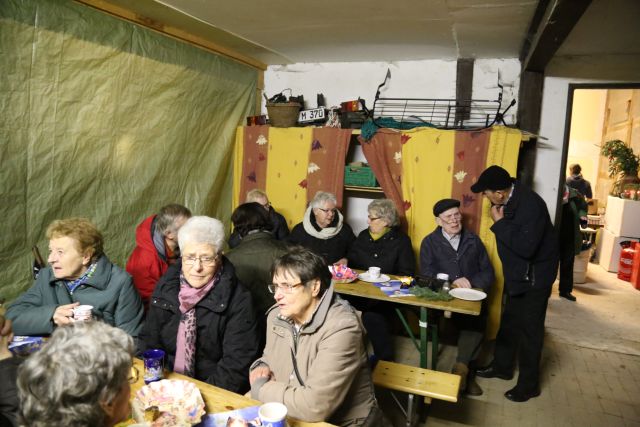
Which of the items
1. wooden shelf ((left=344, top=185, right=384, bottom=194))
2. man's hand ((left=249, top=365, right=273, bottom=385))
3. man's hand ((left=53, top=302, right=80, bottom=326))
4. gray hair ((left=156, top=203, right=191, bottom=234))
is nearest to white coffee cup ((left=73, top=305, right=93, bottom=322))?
man's hand ((left=53, top=302, right=80, bottom=326))

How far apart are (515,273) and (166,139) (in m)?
3.24

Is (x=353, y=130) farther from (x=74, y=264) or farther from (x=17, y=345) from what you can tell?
(x=17, y=345)

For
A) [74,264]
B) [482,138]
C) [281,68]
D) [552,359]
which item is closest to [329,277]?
[74,264]

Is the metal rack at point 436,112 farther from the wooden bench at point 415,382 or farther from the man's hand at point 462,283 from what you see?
the wooden bench at point 415,382

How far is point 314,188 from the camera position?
16.2 ft

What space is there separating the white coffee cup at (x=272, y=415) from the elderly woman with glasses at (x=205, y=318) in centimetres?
67

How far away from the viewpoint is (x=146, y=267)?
2.83m

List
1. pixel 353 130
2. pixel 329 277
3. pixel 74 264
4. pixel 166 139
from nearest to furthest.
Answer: pixel 329 277
pixel 74 264
pixel 166 139
pixel 353 130

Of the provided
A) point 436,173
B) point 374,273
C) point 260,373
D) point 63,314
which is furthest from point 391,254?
point 63,314

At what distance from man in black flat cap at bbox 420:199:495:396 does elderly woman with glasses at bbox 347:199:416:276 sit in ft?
0.52

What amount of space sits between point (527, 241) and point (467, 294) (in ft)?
1.88

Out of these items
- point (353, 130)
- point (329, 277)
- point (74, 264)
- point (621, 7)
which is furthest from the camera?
point (353, 130)

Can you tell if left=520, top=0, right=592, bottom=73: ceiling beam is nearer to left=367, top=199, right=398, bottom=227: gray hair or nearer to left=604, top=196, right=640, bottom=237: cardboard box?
left=367, top=199, right=398, bottom=227: gray hair

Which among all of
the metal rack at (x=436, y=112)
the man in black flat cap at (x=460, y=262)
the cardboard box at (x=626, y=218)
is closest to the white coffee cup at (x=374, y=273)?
the man in black flat cap at (x=460, y=262)
